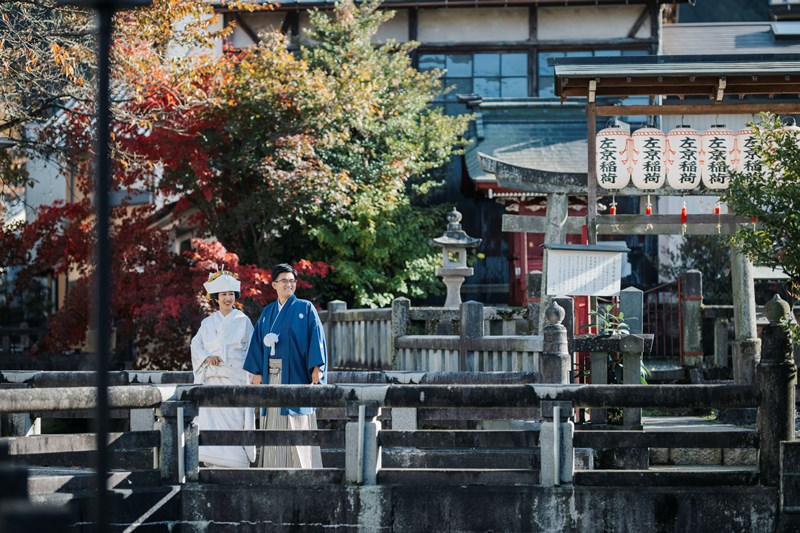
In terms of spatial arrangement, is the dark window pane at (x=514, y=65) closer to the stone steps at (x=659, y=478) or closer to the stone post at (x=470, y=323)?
the stone post at (x=470, y=323)

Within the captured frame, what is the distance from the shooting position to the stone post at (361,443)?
8.27 meters

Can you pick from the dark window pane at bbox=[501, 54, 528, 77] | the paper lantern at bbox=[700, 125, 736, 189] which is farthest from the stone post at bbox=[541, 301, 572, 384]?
the dark window pane at bbox=[501, 54, 528, 77]

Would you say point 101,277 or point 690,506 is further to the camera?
point 690,506

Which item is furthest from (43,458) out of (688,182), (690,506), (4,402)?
(688,182)

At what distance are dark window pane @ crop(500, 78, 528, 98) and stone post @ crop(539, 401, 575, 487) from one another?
15.4 meters

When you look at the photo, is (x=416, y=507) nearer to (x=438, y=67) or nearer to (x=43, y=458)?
(x=43, y=458)

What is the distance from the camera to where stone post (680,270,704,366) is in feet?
50.9

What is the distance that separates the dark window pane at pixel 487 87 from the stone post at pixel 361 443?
15416 mm

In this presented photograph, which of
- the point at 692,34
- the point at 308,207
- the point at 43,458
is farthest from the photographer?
the point at 692,34

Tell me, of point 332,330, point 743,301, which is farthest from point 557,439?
point 332,330

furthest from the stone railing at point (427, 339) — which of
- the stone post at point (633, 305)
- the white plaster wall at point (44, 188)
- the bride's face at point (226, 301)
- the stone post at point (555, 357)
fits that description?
the white plaster wall at point (44, 188)

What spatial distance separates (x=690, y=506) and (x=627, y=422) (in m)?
3.09

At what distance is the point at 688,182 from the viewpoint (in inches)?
564

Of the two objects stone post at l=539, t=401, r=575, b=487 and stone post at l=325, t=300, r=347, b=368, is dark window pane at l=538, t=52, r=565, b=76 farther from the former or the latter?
stone post at l=539, t=401, r=575, b=487
